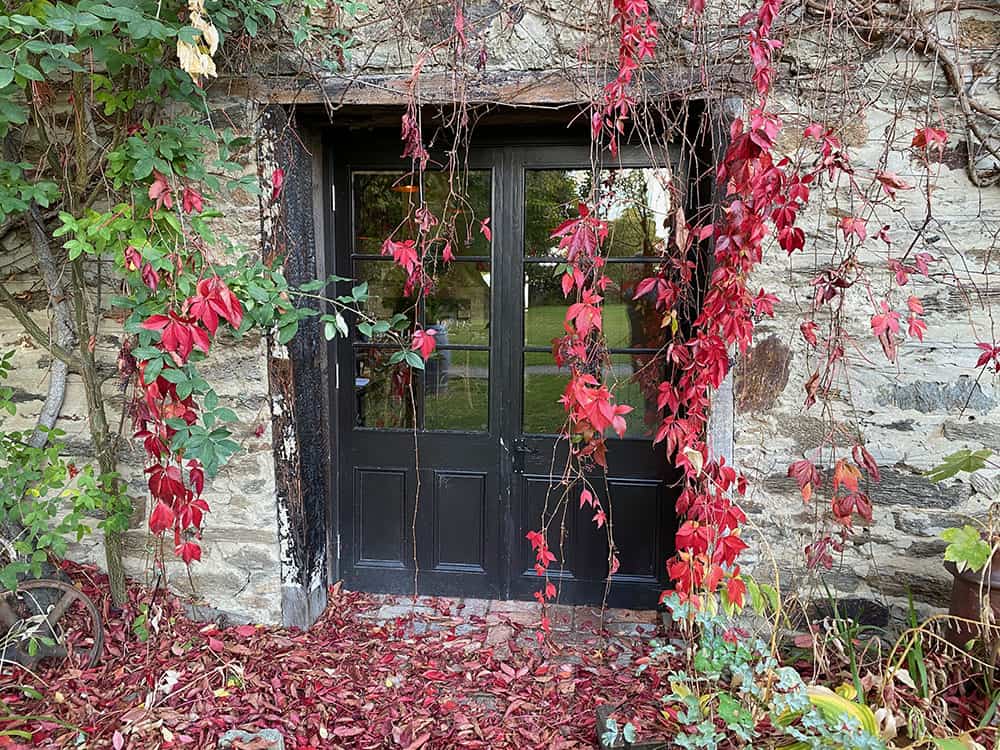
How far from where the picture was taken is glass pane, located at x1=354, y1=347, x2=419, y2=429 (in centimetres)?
320

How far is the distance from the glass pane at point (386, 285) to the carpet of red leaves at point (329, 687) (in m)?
1.42

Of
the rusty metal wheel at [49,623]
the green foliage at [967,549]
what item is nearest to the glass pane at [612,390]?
the green foliage at [967,549]

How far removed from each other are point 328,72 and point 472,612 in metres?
2.45

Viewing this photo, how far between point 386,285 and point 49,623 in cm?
193

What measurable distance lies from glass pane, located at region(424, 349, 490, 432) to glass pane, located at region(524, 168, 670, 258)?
58 cm

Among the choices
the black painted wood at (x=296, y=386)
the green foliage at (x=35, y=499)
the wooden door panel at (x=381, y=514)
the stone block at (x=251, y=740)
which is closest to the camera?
the stone block at (x=251, y=740)

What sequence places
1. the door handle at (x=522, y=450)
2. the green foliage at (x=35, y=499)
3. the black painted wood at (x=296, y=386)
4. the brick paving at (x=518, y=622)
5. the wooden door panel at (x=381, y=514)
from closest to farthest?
the green foliage at (x=35, y=499) < the black painted wood at (x=296, y=386) < the brick paving at (x=518, y=622) < the door handle at (x=522, y=450) < the wooden door panel at (x=381, y=514)

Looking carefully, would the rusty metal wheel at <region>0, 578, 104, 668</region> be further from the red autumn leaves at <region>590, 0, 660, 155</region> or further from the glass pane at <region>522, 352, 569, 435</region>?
the red autumn leaves at <region>590, 0, 660, 155</region>

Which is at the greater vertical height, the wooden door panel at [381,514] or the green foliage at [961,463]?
the green foliage at [961,463]

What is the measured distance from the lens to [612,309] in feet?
9.97

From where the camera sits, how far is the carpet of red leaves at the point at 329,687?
7.56ft

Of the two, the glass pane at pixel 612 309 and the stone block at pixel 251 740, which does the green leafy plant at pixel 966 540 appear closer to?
the glass pane at pixel 612 309

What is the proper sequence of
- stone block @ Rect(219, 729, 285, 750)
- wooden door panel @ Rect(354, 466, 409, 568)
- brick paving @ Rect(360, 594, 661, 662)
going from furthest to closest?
wooden door panel @ Rect(354, 466, 409, 568)
brick paving @ Rect(360, 594, 661, 662)
stone block @ Rect(219, 729, 285, 750)

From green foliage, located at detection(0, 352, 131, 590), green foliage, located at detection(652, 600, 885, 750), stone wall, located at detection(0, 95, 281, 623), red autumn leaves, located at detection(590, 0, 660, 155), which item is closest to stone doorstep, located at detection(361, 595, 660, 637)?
stone wall, located at detection(0, 95, 281, 623)
